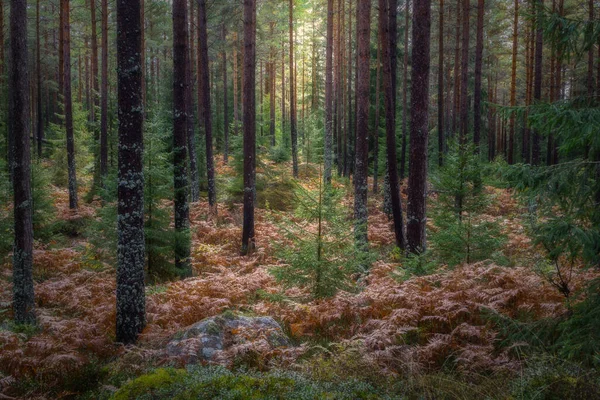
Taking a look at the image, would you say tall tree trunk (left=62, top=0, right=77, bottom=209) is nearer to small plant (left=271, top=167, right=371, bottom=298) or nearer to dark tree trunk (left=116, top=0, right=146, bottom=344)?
dark tree trunk (left=116, top=0, right=146, bottom=344)

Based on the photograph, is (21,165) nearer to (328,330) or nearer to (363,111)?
(328,330)

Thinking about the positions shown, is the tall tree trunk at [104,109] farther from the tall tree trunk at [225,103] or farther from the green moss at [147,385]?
the green moss at [147,385]

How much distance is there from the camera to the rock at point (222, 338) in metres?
5.68

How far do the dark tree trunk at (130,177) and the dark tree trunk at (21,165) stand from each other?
8.81 feet

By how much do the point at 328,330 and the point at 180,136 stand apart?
7.22m

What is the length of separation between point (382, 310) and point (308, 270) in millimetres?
1871

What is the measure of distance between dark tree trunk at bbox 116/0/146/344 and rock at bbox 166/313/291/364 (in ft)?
4.52

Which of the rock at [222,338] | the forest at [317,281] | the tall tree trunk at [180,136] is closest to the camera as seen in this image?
the forest at [317,281]

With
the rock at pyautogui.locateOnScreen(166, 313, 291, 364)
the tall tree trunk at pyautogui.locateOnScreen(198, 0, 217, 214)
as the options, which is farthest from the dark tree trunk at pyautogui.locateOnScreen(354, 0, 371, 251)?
the rock at pyautogui.locateOnScreen(166, 313, 291, 364)

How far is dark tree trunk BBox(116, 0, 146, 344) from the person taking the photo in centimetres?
675

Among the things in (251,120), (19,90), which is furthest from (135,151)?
(251,120)

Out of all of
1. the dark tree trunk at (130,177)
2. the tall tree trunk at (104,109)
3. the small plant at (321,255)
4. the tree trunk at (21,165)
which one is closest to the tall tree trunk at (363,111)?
the small plant at (321,255)

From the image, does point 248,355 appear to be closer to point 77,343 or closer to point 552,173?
point 77,343

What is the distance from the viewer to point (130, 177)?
22.8 ft
